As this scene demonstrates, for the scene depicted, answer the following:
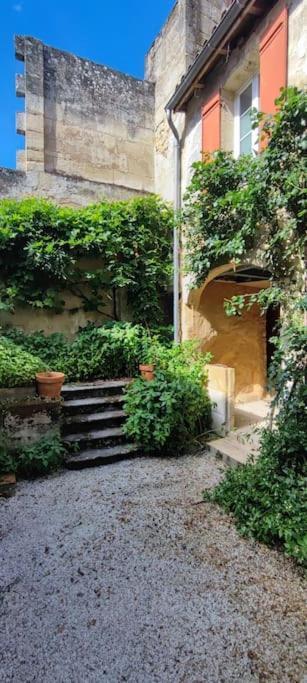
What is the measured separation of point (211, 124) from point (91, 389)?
4.10 meters

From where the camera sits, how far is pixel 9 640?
1.70 meters

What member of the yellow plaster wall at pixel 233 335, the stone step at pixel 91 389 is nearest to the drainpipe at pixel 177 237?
the yellow plaster wall at pixel 233 335

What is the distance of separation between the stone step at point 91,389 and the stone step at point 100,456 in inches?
35.2

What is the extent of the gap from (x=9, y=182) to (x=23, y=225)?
1.68m

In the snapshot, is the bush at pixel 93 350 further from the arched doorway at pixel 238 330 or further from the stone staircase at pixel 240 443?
the stone staircase at pixel 240 443

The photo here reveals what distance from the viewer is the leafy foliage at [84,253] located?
5.48 m

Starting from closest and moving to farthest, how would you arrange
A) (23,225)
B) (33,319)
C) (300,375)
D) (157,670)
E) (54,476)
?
(157,670), (300,375), (54,476), (23,225), (33,319)

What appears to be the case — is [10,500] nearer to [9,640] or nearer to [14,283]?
[9,640]

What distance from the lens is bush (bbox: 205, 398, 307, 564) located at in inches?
91.3

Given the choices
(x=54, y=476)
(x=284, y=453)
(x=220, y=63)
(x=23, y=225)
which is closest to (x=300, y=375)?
(x=284, y=453)

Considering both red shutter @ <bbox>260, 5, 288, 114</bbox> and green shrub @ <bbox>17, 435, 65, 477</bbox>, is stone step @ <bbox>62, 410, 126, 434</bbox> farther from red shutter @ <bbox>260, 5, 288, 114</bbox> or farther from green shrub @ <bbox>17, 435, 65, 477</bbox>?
red shutter @ <bbox>260, 5, 288, 114</bbox>

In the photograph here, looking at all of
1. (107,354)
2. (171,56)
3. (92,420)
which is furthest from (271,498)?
(171,56)

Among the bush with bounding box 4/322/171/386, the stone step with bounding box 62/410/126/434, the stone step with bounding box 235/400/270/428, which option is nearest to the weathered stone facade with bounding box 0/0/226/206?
the bush with bounding box 4/322/171/386

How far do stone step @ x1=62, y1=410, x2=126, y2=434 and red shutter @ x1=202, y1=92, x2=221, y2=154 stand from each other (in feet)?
12.1
